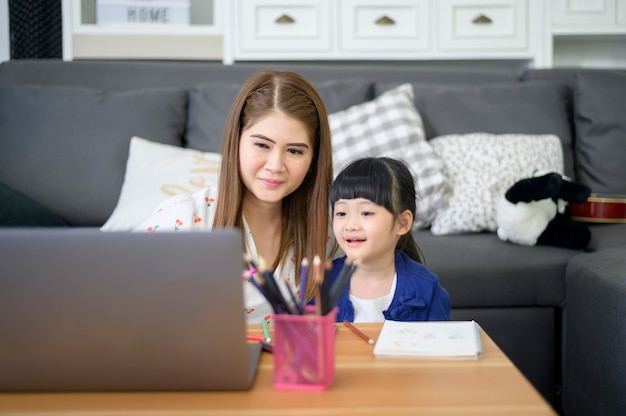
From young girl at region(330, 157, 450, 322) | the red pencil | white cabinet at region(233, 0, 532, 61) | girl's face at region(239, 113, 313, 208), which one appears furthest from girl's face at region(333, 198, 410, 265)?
white cabinet at region(233, 0, 532, 61)

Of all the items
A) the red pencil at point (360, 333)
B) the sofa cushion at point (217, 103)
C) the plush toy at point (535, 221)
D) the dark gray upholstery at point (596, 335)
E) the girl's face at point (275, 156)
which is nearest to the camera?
the red pencil at point (360, 333)

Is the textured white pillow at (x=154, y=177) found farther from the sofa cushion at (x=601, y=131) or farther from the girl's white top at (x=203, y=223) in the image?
the sofa cushion at (x=601, y=131)

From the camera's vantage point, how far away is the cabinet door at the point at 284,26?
10.1 ft

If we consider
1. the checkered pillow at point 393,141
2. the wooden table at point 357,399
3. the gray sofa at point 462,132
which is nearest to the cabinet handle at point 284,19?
the gray sofa at point 462,132

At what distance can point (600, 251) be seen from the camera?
5.98 feet

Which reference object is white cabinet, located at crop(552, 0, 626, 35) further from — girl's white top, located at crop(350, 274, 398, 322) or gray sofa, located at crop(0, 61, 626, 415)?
girl's white top, located at crop(350, 274, 398, 322)

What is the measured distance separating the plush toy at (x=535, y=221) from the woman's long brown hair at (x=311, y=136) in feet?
2.51

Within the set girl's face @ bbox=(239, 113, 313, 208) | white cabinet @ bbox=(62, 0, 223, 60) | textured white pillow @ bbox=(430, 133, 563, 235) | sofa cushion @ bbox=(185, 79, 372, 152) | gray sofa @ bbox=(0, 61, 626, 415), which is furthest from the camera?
white cabinet @ bbox=(62, 0, 223, 60)

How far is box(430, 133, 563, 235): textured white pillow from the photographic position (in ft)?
6.88

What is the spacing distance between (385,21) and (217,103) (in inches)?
42.1

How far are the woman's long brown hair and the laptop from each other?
64 centimetres

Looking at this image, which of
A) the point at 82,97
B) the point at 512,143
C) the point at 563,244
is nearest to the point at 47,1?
the point at 82,97

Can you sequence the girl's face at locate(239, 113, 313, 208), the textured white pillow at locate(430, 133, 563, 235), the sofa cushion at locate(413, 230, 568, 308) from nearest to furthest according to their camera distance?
1. the girl's face at locate(239, 113, 313, 208)
2. the sofa cushion at locate(413, 230, 568, 308)
3. the textured white pillow at locate(430, 133, 563, 235)

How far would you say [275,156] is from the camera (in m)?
1.27
